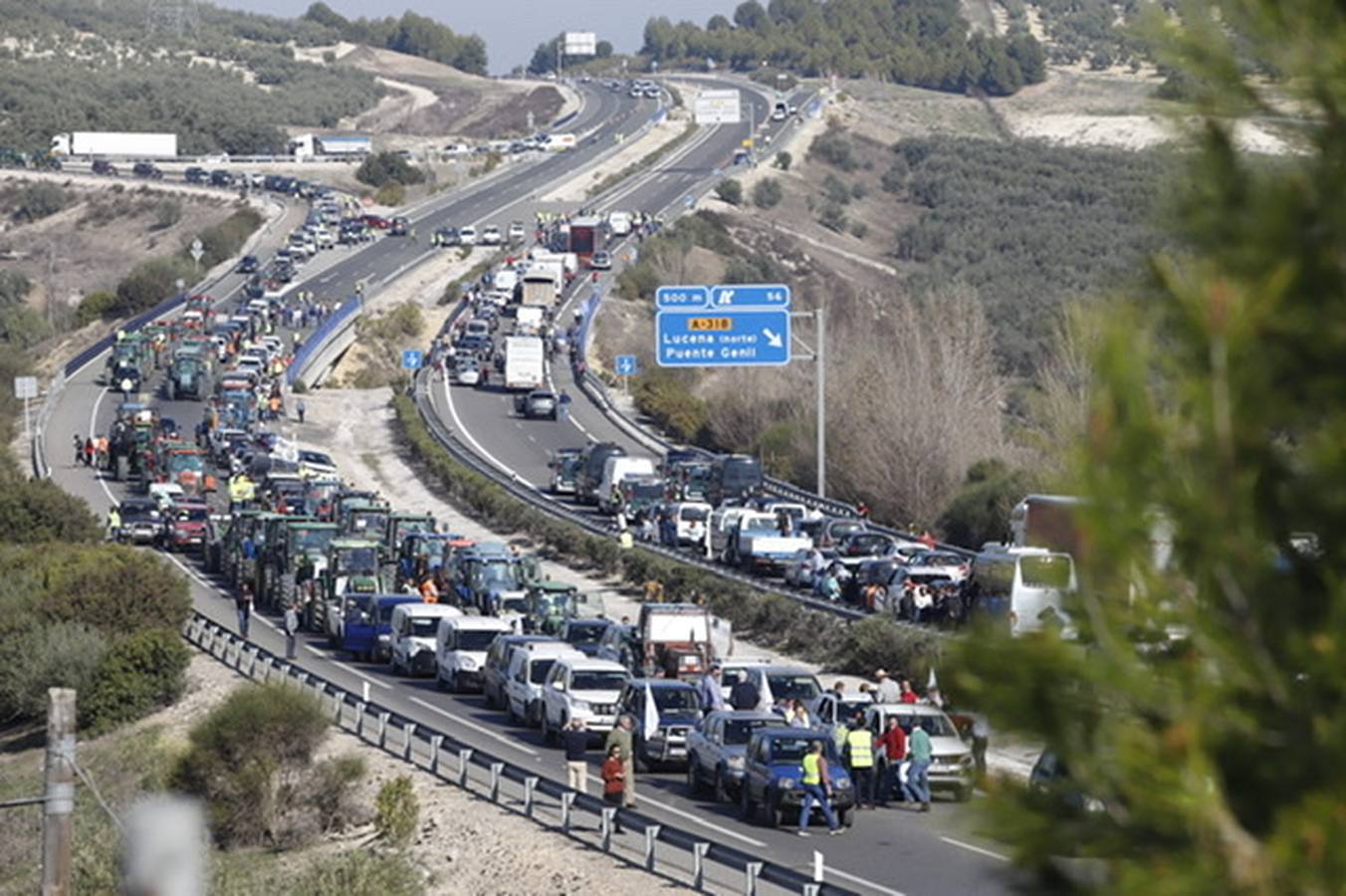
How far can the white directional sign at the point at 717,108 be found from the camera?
172 m

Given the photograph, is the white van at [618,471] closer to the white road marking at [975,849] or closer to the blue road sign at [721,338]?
the blue road sign at [721,338]

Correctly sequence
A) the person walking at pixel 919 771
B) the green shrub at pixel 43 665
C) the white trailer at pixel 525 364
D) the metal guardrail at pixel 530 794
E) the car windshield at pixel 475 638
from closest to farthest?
the metal guardrail at pixel 530 794 → the person walking at pixel 919 771 → the car windshield at pixel 475 638 → the green shrub at pixel 43 665 → the white trailer at pixel 525 364

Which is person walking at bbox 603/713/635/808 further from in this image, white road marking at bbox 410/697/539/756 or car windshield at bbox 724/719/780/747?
Answer: white road marking at bbox 410/697/539/756

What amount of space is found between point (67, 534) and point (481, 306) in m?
49.3

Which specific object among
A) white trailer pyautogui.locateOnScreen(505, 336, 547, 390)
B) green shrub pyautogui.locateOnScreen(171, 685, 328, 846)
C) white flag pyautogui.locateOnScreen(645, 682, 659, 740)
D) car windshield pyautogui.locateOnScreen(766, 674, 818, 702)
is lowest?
white trailer pyautogui.locateOnScreen(505, 336, 547, 390)

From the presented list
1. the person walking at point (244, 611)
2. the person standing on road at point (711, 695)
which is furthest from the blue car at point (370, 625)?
the person standing on road at point (711, 695)

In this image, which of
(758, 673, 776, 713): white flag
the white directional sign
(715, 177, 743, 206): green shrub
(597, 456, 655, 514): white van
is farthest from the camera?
the white directional sign

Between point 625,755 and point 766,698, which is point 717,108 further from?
point 625,755

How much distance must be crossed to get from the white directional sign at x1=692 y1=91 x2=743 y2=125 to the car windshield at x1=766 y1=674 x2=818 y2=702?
5549 inches

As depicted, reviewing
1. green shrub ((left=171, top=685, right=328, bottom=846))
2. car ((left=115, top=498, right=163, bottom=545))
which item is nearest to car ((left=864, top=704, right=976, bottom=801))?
green shrub ((left=171, top=685, right=328, bottom=846))

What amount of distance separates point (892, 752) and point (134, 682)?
56.0 feet

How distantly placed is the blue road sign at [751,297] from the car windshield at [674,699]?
2840 centimetres

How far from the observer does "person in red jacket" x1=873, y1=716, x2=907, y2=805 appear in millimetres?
28000

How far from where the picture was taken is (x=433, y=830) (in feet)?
91.5
